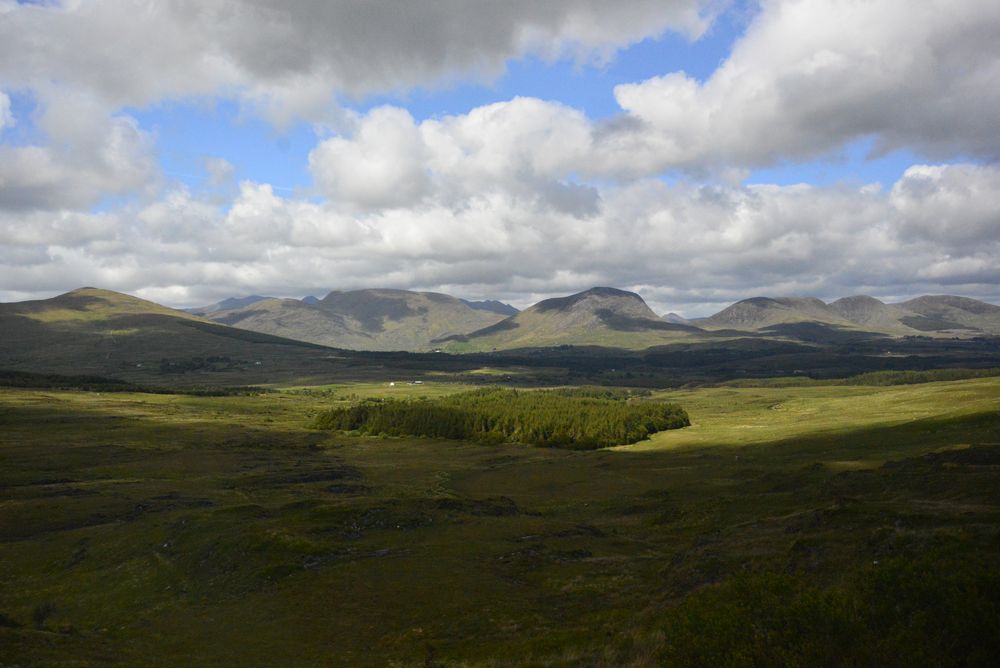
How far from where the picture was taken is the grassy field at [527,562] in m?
21.0

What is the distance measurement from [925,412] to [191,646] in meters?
149

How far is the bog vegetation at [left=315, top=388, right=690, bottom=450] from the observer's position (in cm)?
15800

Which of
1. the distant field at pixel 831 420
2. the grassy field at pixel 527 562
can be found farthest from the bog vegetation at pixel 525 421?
the grassy field at pixel 527 562

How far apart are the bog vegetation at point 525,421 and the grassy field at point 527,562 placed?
4960 centimetres

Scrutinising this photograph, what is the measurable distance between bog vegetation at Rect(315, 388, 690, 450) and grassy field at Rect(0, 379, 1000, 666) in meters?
49.6

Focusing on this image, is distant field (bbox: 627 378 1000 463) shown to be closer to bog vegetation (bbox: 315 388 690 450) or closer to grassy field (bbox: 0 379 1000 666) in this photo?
bog vegetation (bbox: 315 388 690 450)

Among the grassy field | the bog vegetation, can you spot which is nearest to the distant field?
the bog vegetation

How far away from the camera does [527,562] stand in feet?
162

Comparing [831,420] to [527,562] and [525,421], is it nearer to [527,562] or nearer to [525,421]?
[525,421]

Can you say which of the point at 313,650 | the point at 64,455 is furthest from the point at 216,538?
the point at 64,455

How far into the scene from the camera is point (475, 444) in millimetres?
158500

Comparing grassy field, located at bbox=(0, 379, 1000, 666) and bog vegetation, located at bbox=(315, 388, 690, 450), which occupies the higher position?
grassy field, located at bbox=(0, 379, 1000, 666)

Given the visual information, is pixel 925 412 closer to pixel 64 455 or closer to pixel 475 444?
pixel 475 444

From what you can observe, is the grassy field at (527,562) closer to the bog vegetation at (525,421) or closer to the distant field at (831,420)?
the distant field at (831,420)
